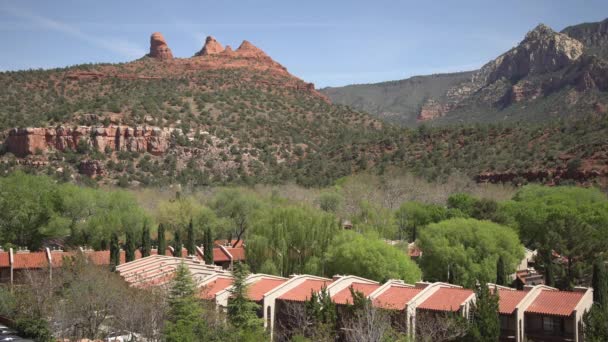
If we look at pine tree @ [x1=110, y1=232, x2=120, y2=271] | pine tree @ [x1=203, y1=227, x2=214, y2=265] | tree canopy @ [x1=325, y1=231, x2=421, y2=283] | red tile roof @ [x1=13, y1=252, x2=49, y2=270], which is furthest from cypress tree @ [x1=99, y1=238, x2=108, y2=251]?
tree canopy @ [x1=325, y1=231, x2=421, y2=283]

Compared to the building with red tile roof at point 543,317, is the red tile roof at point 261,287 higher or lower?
higher

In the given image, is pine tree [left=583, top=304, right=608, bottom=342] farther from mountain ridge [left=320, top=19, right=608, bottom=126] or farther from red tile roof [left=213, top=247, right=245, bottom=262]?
mountain ridge [left=320, top=19, right=608, bottom=126]

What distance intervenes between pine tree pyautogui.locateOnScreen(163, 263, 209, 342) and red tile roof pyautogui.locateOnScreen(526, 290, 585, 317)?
→ 14134 millimetres

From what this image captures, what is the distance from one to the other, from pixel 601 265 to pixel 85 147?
69007 mm

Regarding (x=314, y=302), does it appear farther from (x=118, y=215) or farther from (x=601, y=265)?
(x=118, y=215)

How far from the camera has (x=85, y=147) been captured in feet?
295

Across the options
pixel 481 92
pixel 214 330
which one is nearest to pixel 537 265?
pixel 214 330

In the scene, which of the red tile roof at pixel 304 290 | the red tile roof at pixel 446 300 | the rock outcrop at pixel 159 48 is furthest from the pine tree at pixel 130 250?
the rock outcrop at pixel 159 48

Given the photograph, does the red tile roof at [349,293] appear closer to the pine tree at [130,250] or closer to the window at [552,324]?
the window at [552,324]

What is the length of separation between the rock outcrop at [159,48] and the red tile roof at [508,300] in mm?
122417

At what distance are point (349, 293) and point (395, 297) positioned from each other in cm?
254

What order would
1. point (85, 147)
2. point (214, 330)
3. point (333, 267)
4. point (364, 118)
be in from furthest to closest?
point (364, 118) < point (85, 147) < point (333, 267) < point (214, 330)

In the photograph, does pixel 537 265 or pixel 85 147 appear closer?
pixel 537 265

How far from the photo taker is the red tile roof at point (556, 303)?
30.4 meters
